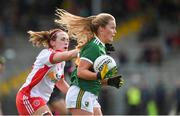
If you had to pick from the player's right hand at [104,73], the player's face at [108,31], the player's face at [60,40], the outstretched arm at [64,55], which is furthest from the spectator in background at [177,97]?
the player's right hand at [104,73]

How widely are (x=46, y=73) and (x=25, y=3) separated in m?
17.2

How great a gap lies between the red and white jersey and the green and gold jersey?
74 cm

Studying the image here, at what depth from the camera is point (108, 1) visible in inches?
1005

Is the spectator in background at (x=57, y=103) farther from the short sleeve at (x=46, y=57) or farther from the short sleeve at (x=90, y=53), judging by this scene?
the short sleeve at (x=90, y=53)

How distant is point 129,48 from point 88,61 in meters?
15.5

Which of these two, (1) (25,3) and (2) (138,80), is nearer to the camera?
(2) (138,80)

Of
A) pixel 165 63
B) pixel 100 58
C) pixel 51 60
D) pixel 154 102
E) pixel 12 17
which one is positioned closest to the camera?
pixel 100 58

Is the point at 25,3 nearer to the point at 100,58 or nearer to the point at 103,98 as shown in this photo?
the point at 103,98

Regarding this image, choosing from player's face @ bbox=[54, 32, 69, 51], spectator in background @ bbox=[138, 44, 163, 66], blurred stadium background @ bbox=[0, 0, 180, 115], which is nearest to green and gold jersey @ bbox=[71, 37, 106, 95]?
player's face @ bbox=[54, 32, 69, 51]

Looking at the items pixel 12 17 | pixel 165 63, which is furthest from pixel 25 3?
pixel 165 63

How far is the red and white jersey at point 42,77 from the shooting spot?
9.62 m

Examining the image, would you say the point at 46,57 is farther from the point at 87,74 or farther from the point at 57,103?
the point at 57,103

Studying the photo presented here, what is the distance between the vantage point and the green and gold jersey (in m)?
8.72

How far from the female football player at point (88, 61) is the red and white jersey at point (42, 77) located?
0.70 meters
